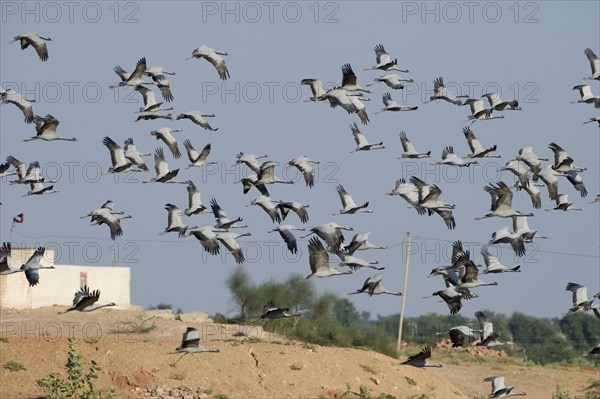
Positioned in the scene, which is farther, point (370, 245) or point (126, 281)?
point (126, 281)

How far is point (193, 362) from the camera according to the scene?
36.2m

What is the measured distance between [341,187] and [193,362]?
7.41 m

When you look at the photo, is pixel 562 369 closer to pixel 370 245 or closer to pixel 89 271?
pixel 89 271

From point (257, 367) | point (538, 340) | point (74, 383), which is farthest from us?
point (538, 340)

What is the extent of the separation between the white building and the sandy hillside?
175 inches

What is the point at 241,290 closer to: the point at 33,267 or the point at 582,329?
the point at 33,267

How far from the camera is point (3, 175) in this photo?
31.3m

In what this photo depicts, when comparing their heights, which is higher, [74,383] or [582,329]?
[74,383]

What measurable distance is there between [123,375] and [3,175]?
6.89 m

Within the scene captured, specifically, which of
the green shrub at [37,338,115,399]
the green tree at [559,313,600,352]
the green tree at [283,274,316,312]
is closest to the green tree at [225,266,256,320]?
the green tree at [283,274,316,312]

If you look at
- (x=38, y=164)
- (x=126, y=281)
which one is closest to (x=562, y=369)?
(x=126, y=281)

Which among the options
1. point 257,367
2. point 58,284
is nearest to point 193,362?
point 257,367

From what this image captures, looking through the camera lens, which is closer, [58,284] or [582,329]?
[58,284]

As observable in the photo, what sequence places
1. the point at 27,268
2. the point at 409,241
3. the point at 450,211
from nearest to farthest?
1. the point at 27,268
2. the point at 450,211
3. the point at 409,241
